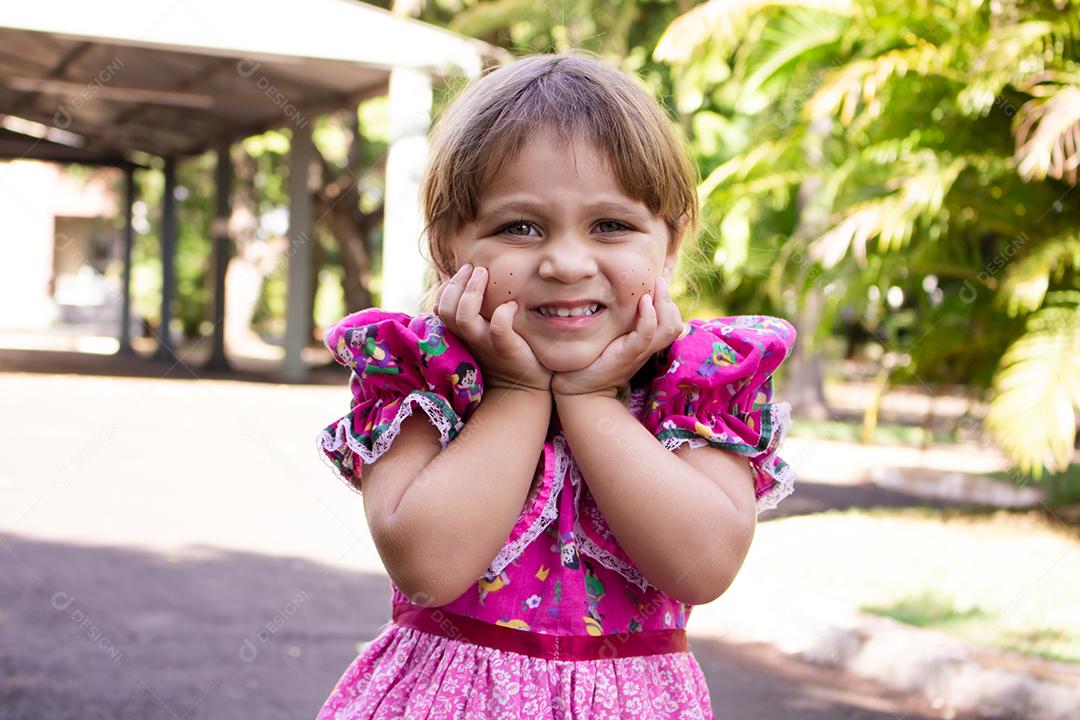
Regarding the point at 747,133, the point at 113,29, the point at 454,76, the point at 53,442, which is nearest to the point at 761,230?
the point at 747,133

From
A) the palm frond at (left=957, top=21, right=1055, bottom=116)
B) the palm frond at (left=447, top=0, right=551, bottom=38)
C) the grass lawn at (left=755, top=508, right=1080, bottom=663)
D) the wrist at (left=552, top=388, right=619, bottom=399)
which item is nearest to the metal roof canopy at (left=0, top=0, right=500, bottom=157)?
the palm frond at (left=447, top=0, right=551, bottom=38)

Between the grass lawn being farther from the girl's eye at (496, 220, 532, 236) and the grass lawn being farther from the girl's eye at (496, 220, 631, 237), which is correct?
the girl's eye at (496, 220, 532, 236)

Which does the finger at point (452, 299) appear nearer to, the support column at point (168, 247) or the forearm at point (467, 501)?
the forearm at point (467, 501)

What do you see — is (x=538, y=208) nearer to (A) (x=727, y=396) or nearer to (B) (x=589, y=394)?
(B) (x=589, y=394)

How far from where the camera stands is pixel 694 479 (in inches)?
64.6

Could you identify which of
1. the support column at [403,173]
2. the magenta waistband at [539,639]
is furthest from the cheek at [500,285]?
the support column at [403,173]

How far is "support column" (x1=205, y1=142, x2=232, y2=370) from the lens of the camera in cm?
2100

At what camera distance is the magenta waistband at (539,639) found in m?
1.69

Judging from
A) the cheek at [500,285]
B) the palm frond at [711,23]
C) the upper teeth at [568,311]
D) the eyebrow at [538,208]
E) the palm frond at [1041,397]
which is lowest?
the palm frond at [1041,397]

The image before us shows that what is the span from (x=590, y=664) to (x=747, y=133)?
16645mm

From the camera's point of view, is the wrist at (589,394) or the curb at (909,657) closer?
the wrist at (589,394)

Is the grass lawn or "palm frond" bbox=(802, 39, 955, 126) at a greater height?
"palm frond" bbox=(802, 39, 955, 126)

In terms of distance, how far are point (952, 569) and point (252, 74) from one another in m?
12.1

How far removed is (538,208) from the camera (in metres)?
1.66
